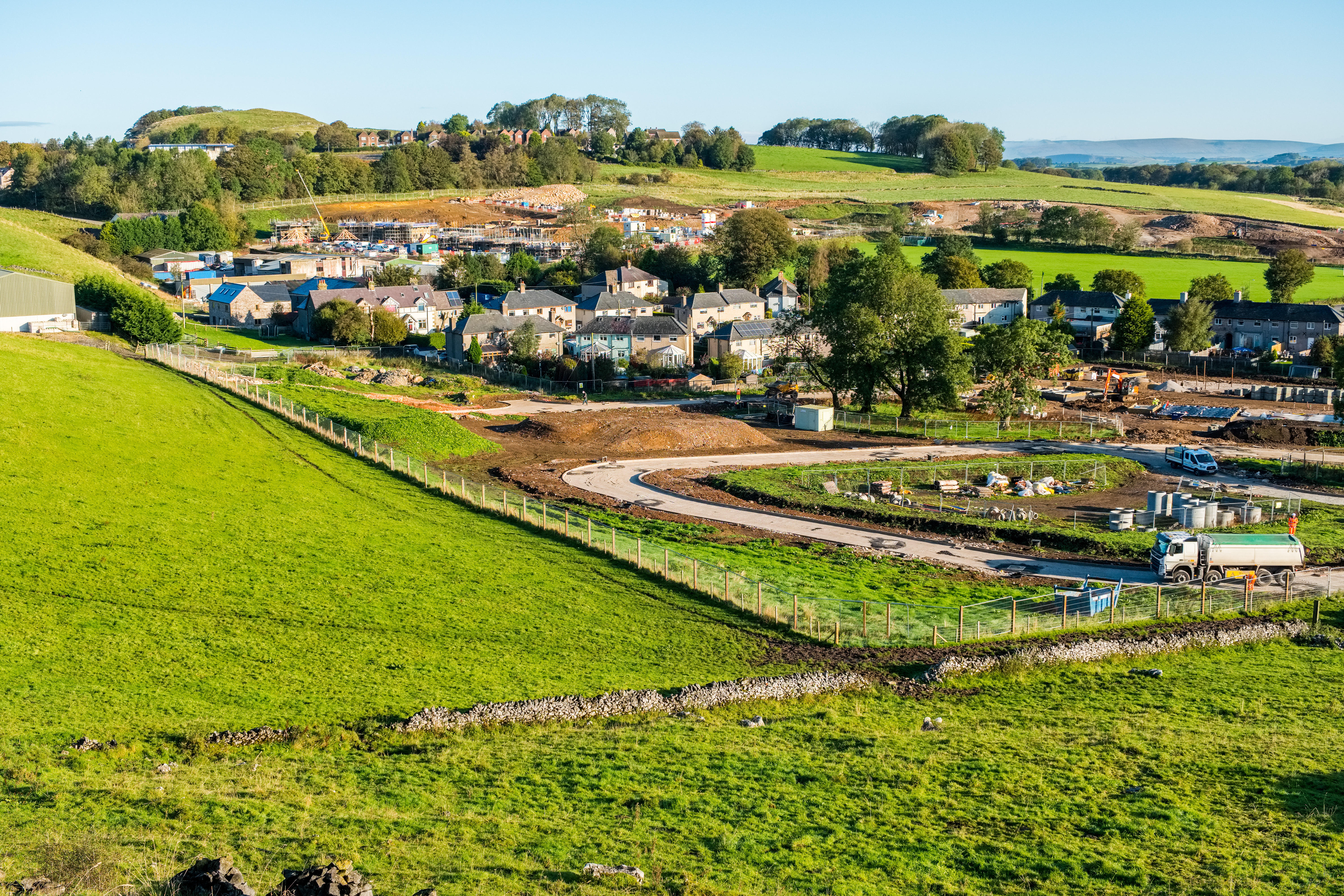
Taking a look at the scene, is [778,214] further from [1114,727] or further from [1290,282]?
[1114,727]

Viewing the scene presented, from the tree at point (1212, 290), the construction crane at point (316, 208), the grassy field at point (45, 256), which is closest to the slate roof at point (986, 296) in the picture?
the tree at point (1212, 290)

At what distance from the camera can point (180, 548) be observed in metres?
32.5

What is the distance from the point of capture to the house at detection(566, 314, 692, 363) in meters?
88.8

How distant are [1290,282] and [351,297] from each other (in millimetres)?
88416

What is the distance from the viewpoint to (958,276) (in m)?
113

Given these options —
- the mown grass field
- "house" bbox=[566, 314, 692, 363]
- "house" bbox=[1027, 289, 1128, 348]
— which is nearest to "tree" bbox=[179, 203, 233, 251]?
"house" bbox=[566, 314, 692, 363]

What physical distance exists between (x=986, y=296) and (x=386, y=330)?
187 feet

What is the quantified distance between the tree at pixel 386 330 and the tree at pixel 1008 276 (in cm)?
6063

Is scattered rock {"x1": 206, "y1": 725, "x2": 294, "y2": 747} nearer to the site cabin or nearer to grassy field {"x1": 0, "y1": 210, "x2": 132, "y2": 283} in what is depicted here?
the site cabin

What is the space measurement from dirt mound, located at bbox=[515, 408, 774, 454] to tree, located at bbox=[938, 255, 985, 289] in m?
58.0

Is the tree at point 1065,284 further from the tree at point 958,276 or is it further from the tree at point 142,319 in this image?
the tree at point 142,319

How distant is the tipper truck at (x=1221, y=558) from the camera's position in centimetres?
3275

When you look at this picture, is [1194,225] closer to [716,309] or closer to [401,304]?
[716,309]

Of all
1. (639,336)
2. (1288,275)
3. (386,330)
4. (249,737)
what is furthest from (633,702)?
(1288,275)
